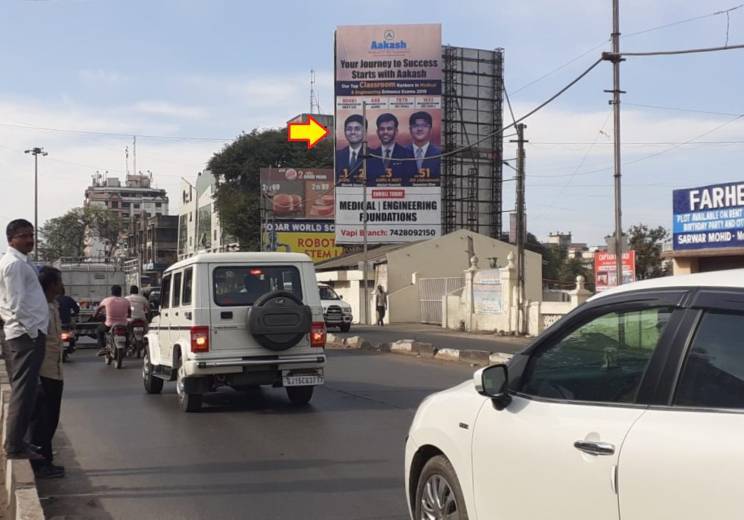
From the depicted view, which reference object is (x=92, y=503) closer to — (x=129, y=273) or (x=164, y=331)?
(x=164, y=331)

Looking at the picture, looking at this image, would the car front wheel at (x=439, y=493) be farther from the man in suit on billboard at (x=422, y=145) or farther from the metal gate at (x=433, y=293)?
the man in suit on billboard at (x=422, y=145)

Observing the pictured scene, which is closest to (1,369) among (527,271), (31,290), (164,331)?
(164,331)

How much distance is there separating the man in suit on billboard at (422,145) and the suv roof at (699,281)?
45.1 metres

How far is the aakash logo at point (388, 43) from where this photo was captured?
49000mm

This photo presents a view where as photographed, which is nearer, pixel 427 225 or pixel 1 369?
pixel 1 369

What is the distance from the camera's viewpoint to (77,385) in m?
15.2

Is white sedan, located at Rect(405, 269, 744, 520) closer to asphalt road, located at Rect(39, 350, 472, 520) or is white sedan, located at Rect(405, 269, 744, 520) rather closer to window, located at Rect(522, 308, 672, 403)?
window, located at Rect(522, 308, 672, 403)

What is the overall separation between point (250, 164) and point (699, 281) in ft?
243

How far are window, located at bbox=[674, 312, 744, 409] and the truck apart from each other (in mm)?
26451

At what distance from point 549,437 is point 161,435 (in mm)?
6875

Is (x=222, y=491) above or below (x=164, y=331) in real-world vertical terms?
below

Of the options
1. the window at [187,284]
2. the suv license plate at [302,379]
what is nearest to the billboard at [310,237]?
the window at [187,284]

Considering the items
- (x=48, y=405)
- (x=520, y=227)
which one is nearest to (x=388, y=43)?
(x=520, y=227)

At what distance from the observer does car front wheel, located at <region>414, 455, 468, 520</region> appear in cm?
455
